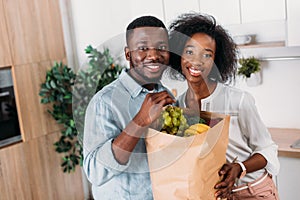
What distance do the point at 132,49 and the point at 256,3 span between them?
168cm

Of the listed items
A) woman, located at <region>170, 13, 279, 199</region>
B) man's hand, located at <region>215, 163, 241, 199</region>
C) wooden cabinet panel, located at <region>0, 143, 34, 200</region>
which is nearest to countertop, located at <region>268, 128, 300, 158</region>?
woman, located at <region>170, 13, 279, 199</region>

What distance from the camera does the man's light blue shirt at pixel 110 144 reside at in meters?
0.99

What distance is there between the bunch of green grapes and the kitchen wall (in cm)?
181

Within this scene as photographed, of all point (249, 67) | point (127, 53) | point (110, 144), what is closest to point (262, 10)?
point (249, 67)

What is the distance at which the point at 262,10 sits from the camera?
94.9 inches

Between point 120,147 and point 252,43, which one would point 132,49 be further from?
point 252,43

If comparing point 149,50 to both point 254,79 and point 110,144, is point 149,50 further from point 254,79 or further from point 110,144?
point 254,79

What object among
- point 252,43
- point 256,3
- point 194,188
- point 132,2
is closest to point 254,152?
point 194,188

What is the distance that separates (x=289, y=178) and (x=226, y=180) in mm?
1416

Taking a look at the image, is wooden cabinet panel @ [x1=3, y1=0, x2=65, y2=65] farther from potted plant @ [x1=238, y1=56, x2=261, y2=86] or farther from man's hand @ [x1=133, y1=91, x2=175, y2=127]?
man's hand @ [x1=133, y1=91, x2=175, y2=127]

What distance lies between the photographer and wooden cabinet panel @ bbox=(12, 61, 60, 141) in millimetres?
2826

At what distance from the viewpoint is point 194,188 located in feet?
3.31

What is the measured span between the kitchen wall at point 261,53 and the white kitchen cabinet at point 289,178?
54 cm

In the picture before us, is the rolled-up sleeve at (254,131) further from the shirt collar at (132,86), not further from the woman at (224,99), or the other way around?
the shirt collar at (132,86)
